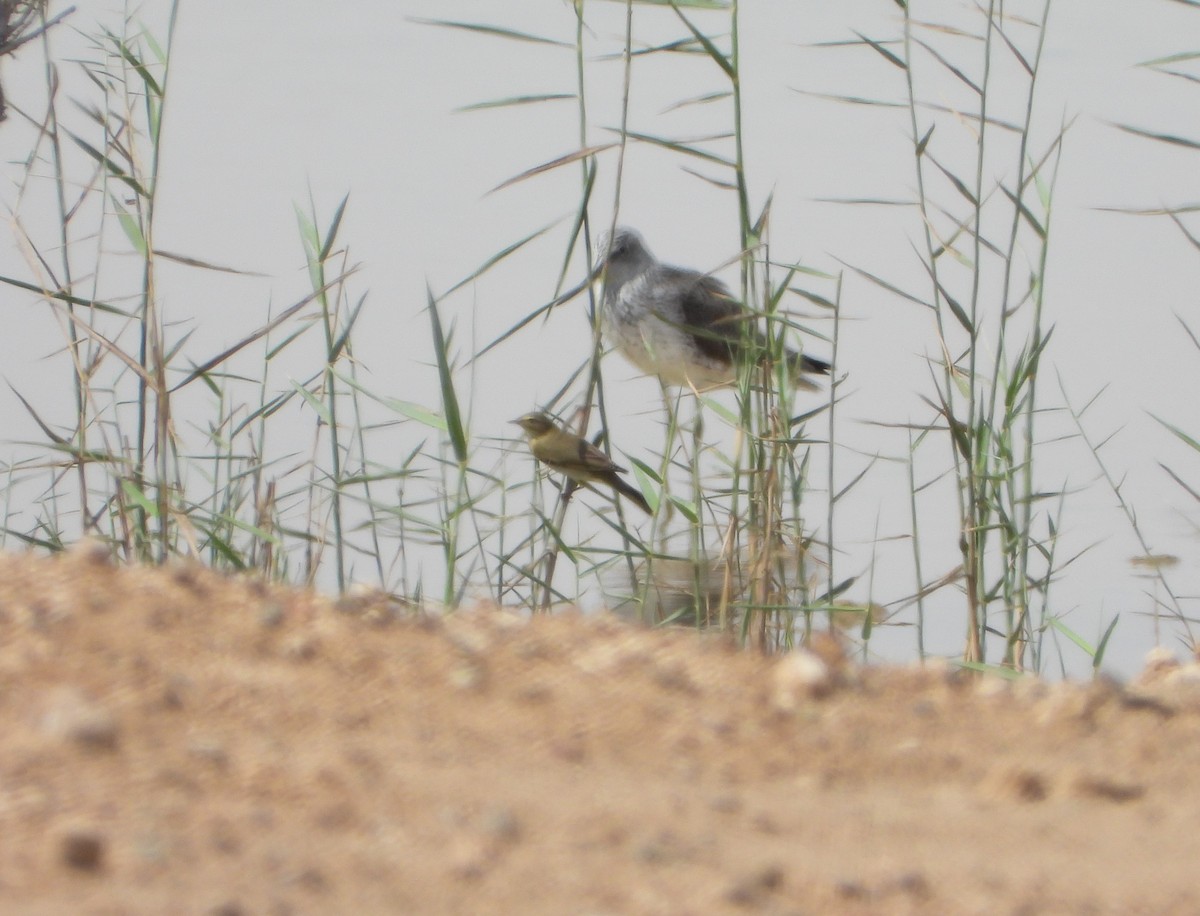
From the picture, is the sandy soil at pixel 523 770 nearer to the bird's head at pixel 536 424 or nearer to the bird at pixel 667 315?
the bird's head at pixel 536 424

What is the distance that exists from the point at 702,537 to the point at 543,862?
7.90ft

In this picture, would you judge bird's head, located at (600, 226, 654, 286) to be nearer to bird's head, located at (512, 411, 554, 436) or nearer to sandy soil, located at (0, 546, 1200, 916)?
bird's head, located at (512, 411, 554, 436)

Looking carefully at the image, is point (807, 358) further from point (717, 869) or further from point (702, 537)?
point (717, 869)

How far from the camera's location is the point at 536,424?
440 centimetres

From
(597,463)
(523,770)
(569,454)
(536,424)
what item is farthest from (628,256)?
(523,770)

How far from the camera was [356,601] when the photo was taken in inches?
109

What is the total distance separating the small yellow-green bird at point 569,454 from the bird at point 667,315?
2428 mm

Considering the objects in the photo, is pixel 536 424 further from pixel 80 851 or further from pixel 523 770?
pixel 80 851

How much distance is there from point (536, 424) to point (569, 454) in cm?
28

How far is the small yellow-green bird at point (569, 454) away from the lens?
4105 millimetres

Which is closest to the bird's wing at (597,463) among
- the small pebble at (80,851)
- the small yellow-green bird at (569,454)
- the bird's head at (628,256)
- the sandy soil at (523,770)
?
the small yellow-green bird at (569,454)

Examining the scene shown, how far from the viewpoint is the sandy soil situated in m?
1.76

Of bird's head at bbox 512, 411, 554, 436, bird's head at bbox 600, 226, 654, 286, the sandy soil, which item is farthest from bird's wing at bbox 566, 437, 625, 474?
bird's head at bbox 600, 226, 654, 286

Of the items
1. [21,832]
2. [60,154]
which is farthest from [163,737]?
[60,154]
